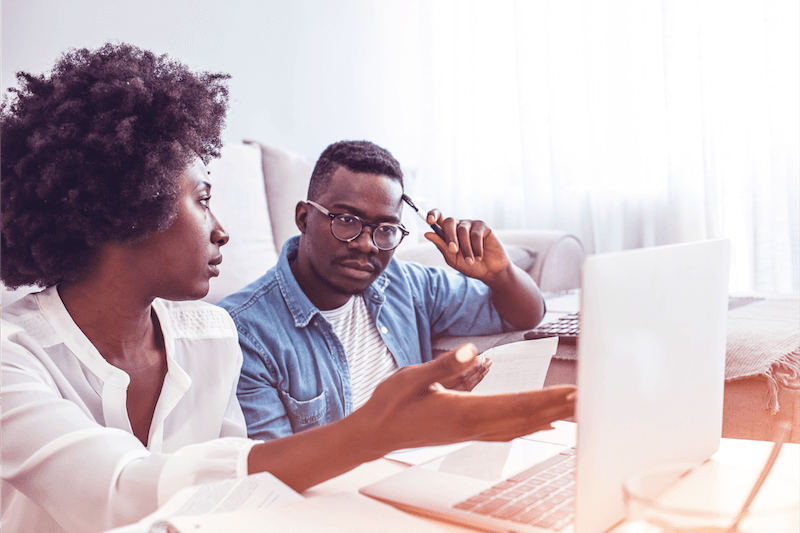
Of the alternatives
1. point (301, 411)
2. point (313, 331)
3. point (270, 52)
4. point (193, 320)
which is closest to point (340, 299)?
point (313, 331)

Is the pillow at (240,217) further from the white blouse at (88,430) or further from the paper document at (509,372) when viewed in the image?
the paper document at (509,372)

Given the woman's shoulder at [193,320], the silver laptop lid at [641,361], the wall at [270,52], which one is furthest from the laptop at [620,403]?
the wall at [270,52]

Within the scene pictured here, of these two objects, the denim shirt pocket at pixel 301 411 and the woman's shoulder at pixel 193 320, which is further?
the denim shirt pocket at pixel 301 411

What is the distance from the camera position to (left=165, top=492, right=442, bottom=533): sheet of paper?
1.51ft

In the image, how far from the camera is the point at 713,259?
0.57 m

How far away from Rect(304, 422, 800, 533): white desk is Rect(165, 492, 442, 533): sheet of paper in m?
0.03

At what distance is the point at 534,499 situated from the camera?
553 millimetres

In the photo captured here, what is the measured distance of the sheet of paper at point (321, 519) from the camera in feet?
1.51

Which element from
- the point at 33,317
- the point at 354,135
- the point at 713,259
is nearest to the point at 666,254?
the point at 713,259

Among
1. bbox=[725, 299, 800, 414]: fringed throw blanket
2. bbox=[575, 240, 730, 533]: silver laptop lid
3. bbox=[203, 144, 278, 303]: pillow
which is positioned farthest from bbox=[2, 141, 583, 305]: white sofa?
bbox=[575, 240, 730, 533]: silver laptop lid

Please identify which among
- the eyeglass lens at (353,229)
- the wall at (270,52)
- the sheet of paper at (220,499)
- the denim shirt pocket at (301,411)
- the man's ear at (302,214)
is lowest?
the denim shirt pocket at (301,411)

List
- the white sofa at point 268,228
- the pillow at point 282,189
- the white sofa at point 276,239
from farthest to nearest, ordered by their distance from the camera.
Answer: the pillow at point 282,189 → the white sofa at point 268,228 → the white sofa at point 276,239

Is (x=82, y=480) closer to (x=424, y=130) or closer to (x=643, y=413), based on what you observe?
(x=643, y=413)

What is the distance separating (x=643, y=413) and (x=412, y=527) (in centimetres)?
20
